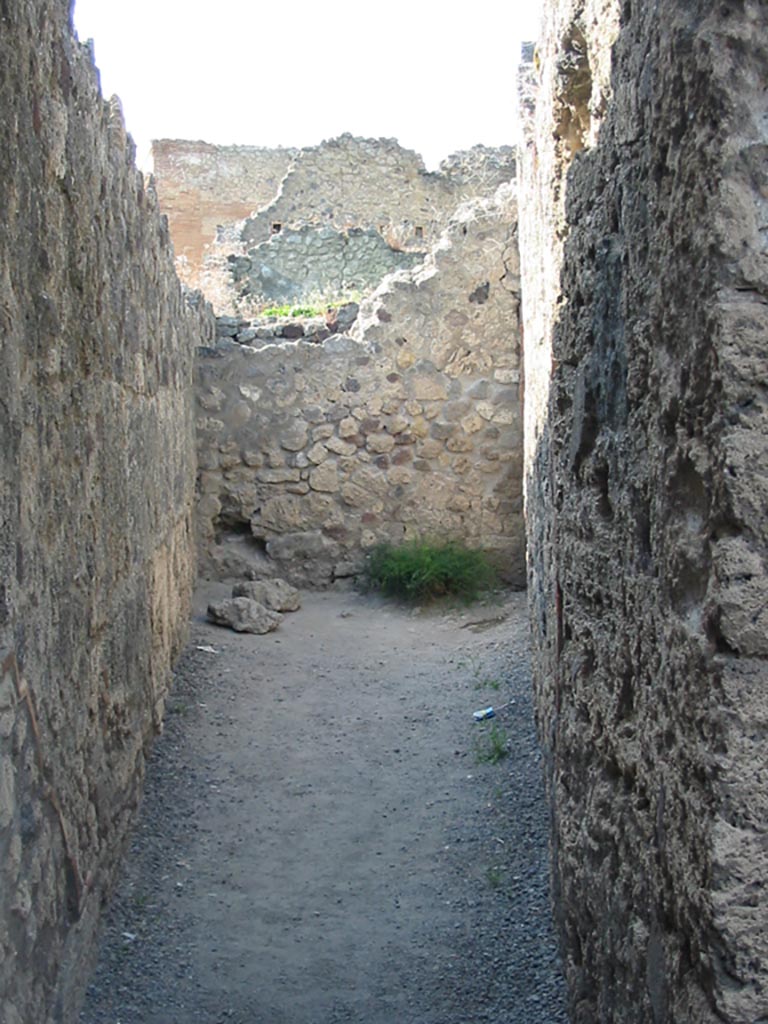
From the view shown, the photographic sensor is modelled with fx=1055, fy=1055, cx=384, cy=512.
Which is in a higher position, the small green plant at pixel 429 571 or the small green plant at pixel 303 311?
the small green plant at pixel 303 311

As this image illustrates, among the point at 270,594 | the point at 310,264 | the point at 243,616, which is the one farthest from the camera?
the point at 310,264

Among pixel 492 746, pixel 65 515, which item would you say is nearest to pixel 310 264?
pixel 492 746

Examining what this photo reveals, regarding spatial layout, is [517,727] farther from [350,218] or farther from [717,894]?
[350,218]

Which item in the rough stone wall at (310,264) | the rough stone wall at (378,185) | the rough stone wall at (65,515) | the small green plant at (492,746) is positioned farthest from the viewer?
the rough stone wall at (378,185)

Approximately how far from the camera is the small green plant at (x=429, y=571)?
6160 mm

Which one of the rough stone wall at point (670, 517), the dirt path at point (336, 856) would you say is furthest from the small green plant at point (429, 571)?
the rough stone wall at point (670, 517)

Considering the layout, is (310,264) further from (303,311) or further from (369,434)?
(369,434)

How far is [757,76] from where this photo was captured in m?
1.15

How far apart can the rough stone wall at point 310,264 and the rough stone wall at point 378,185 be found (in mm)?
3117

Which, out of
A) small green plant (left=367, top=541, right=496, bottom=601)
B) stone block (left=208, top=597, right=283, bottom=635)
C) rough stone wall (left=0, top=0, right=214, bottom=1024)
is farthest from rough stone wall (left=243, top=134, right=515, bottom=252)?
rough stone wall (left=0, top=0, right=214, bottom=1024)

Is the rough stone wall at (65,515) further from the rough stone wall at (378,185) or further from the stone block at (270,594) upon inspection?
the rough stone wall at (378,185)

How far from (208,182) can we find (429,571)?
13.4 m

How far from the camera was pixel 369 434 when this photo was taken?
669 centimetres

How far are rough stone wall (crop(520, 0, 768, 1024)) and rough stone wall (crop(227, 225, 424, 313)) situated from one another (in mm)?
8469
